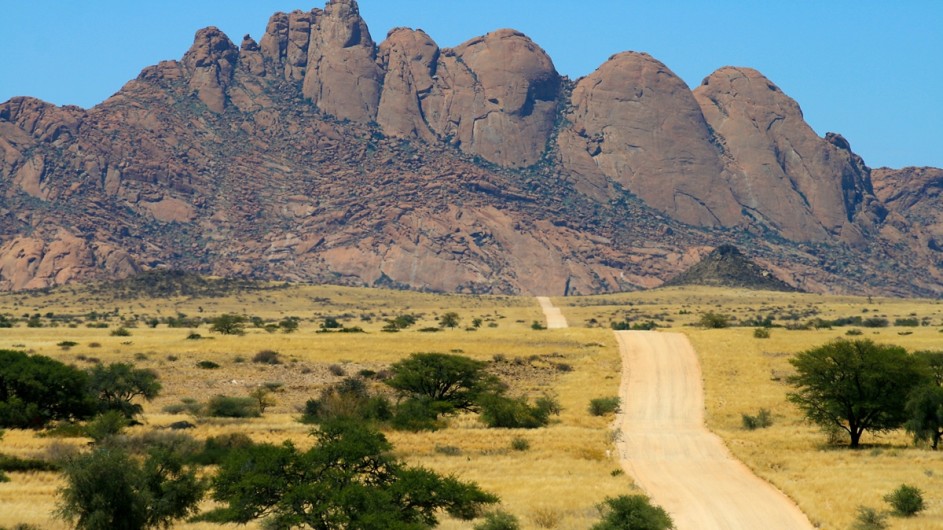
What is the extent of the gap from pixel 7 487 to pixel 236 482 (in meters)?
10.5

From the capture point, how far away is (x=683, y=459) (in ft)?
148

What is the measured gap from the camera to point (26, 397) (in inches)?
1935

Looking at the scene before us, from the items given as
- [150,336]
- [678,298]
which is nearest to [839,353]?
[150,336]

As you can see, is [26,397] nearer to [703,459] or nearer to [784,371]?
[703,459]

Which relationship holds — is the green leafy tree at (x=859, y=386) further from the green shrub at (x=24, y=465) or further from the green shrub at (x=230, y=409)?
the green shrub at (x=24, y=465)

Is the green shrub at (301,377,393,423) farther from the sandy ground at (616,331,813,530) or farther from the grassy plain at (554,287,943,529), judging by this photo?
the grassy plain at (554,287,943,529)

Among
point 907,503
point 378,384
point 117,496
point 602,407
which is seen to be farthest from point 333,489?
point 378,384

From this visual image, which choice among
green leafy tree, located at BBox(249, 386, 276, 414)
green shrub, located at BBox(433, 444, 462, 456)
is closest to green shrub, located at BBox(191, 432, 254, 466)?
green shrub, located at BBox(433, 444, 462, 456)

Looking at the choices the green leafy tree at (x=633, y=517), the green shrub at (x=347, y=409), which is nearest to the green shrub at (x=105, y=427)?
the green shrub at (x=347, y=409)

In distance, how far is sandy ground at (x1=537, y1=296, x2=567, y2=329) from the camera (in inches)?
5138

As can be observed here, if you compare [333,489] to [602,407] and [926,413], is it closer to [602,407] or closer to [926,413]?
[926,413]

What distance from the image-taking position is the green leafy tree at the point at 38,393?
4769 cm

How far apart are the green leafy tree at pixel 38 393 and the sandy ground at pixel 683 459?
23511 mm

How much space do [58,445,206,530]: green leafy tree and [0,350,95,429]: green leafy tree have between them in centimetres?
1887
